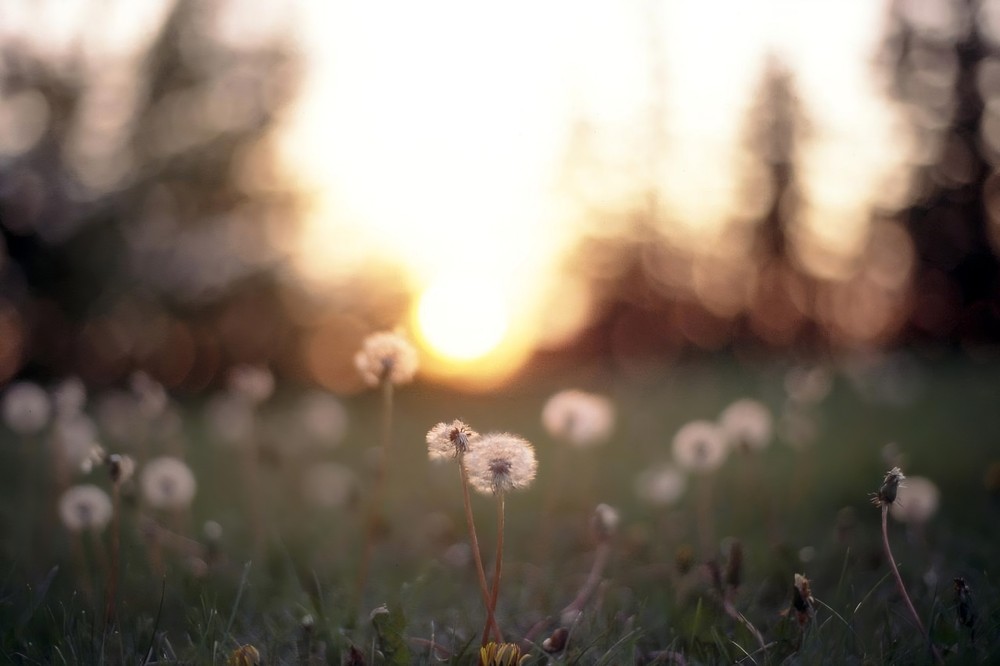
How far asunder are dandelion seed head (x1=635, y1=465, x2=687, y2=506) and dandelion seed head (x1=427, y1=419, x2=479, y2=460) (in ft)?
6.48

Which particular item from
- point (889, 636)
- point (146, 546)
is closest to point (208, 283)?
point (146, 546)

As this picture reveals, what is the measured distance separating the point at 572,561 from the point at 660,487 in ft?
2.25

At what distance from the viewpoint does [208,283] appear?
46.5 ft

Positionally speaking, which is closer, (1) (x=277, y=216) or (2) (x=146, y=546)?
(2) (x=146, y=546)

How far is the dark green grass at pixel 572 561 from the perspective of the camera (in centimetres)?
178

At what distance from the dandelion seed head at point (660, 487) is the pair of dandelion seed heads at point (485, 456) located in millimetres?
1858

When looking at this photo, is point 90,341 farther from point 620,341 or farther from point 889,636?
point 889,636

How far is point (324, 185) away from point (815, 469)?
38.7ft

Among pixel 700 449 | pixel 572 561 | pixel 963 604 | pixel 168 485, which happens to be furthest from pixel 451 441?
pixel 700 449

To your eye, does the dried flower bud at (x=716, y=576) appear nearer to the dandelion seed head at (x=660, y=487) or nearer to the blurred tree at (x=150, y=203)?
the dandelion seed head at (x=660, y=487)

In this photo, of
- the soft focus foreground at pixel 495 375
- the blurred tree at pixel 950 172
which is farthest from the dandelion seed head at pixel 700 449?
the blurred tree at pixel 950 172

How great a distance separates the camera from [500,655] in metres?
1.55

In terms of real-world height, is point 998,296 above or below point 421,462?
below

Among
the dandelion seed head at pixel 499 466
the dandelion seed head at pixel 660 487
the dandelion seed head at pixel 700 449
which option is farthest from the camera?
the dandelion seed head at pixel 660 487
